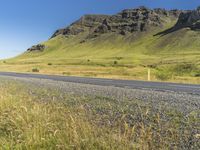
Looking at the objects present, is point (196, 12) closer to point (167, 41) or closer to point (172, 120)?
point (167, 41)

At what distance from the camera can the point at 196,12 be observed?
180 m

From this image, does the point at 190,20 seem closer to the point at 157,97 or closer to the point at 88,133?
the point at 157,97

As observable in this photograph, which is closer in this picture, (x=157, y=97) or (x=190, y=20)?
(x=157, y=97)

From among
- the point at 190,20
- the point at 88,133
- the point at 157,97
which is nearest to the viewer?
the point at 88,133

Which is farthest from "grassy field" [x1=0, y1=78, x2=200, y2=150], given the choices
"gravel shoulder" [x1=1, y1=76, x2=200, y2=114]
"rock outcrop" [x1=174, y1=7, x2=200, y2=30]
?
"rock outcrop" [x1=174, y1=7, x2=200, y2=30]

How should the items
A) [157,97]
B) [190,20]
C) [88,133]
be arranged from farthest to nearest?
1. [190,20]
2. [157,97]
3. [88,133]

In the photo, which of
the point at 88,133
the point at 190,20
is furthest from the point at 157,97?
the point at 190,20

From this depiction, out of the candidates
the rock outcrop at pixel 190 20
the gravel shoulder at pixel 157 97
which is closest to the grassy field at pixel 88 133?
the gravel shoulder at pixel 157 97

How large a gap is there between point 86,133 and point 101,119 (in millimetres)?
2355

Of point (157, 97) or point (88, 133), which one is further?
point (157, 97)

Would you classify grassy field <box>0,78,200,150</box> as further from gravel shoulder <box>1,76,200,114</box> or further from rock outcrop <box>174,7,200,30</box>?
rock outcrop <box>174,7,200,30</box>

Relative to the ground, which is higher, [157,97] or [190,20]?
[190,20]

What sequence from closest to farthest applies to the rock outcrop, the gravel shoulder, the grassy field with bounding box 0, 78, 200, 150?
the grassy field with bounding box 0, 78, 200, 150, the gravel shoulder, the rock outcrop

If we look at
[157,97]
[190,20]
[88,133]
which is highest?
[190,20]
